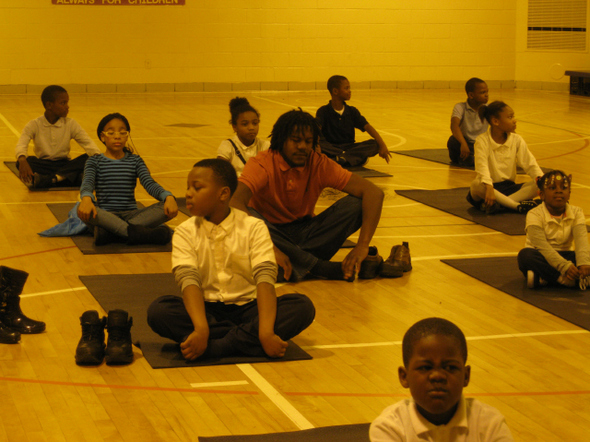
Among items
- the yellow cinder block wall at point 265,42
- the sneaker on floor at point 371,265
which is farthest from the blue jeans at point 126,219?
the yellow cinder block wall at point 265,42

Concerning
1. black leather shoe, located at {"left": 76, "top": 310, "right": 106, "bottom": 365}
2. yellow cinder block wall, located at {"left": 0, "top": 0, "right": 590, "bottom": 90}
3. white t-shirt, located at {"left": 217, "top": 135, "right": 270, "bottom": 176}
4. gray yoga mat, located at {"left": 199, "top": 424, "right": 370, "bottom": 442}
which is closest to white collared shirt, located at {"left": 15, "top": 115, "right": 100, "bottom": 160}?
white t-shirt, located at {"left": 217, "top": 135, "right": 270, "bottom": 176}

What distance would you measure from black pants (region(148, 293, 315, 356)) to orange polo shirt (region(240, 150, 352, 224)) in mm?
1276

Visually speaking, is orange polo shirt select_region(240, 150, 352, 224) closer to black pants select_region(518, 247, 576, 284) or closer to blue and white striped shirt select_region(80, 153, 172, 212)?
blue and white striped shirt select_region(80, 153, 172, 212)

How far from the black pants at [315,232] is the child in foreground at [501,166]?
1.81 m

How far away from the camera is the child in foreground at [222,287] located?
344cm

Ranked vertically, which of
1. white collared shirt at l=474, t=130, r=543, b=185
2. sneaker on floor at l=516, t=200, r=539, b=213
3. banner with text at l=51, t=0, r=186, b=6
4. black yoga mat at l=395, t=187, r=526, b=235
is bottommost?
black yoga mat at l=395, t=187, r=526, b=235

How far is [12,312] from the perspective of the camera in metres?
3.89

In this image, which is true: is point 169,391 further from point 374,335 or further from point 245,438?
point 374,335

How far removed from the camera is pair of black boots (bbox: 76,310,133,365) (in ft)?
11.5

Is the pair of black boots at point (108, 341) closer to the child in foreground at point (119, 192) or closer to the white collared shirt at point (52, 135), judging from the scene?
the child in foreground at point (119, 192)

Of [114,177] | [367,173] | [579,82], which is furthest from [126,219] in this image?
[579,82]

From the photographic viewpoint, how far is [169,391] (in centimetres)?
327

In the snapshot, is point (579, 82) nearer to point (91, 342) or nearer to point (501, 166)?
point (501, 166)

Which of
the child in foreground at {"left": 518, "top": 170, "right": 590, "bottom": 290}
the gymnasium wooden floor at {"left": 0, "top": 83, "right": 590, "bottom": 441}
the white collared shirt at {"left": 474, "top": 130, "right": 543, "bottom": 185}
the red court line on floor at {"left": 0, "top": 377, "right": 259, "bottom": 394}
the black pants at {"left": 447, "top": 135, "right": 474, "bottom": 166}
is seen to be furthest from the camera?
the black pants at {"left": 447, "top": 135, "right": 474, "bottom": 166}
